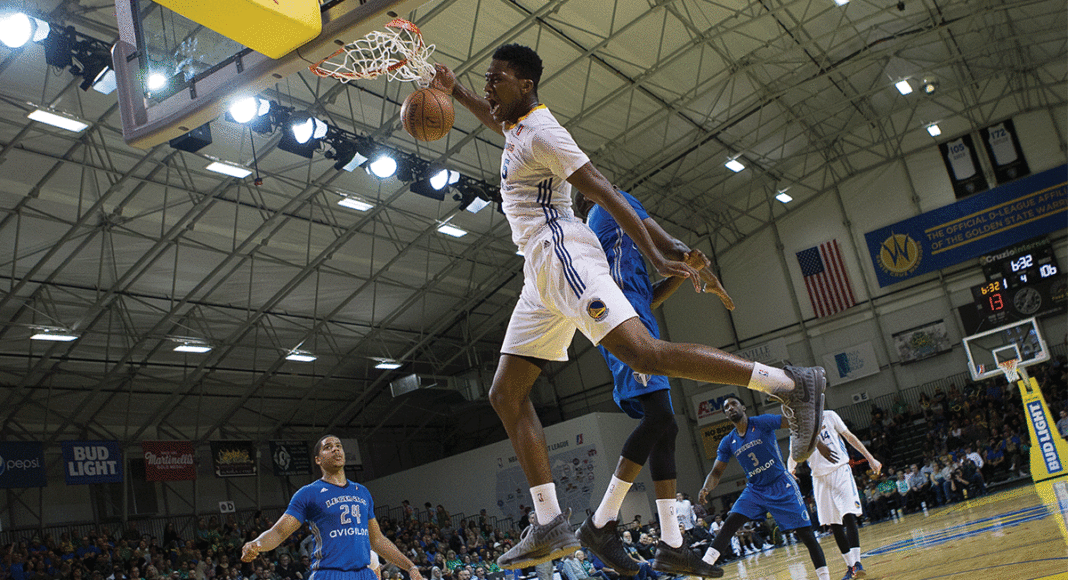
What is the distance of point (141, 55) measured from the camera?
4.85 meters

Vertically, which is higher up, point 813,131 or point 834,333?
point 813,131

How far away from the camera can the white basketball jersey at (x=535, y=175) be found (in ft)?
10.2

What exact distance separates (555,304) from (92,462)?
1988cm

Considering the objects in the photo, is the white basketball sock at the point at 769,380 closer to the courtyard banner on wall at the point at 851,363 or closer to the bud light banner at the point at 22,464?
the bud light banner at the point at 22,464

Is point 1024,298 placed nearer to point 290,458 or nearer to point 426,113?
point 290,458

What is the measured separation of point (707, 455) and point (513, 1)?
52.8ft

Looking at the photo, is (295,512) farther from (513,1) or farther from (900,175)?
(900,175)

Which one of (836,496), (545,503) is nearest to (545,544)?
(545,503)

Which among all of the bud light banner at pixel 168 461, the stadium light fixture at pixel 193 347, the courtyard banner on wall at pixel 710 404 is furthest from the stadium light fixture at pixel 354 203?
the courtyard banner on wall at pixel 710 404

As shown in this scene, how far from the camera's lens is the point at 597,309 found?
9.61 feet

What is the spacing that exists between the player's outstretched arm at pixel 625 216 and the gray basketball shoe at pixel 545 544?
102cm

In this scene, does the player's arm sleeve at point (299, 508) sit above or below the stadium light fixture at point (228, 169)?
below

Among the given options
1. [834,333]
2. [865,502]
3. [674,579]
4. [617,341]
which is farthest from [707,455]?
[617,341]

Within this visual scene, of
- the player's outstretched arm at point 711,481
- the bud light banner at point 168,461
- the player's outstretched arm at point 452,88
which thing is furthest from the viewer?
the bud light banner at point 168,461
